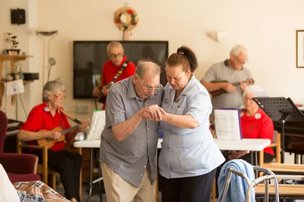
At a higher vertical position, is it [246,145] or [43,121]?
[43,121]

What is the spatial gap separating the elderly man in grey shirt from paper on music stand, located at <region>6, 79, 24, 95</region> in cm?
380

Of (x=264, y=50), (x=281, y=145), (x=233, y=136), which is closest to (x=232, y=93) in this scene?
(x=264, y=50)

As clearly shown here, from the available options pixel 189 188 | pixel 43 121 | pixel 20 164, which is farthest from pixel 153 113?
pixel 43 121

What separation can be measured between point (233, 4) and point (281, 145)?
2.16 meters

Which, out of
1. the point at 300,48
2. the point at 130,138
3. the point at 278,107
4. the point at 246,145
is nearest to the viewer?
the point at 130,138

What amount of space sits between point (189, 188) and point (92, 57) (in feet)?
14.4

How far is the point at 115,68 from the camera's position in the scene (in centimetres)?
668

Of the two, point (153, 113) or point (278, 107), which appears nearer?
point (153, 113)

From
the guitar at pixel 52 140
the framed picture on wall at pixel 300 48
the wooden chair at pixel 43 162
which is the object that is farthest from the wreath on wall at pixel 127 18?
the wooden chair at pixel 43 162

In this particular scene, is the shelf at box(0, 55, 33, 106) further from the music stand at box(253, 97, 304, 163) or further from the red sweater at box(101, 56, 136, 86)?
the music stand at box(253, 97, 304, 163)

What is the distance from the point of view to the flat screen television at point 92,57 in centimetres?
772

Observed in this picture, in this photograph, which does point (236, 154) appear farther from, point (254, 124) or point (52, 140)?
point (52, 140)

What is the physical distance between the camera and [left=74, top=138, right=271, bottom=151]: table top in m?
5.07

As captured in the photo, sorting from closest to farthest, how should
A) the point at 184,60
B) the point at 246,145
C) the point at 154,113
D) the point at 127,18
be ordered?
the point at 154,113 → the point at 184,60 → the point at 246,145 → the point at 127,18
